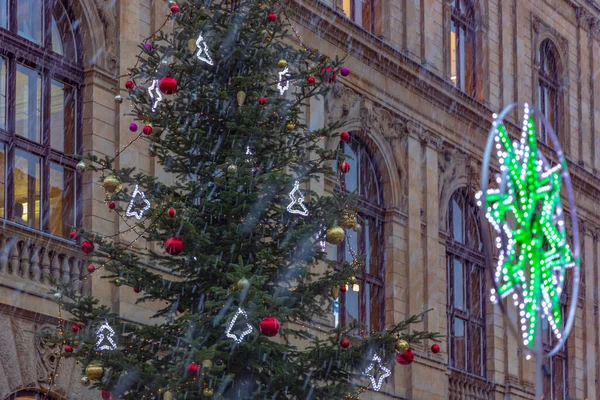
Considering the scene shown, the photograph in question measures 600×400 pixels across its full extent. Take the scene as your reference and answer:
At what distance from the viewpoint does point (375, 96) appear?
30.1 m

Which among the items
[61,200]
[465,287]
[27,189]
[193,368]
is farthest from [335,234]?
[465,287]

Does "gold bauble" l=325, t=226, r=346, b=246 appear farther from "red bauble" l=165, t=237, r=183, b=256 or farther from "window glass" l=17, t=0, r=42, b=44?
"window glass" l=17, t=0, r=42, b=44

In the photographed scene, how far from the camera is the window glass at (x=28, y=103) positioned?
21406 millimetres

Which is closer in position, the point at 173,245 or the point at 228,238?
the point at 173,245

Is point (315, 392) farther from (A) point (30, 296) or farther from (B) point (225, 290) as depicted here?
(A) point (30, 296)

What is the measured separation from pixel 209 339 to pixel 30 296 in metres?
3.99

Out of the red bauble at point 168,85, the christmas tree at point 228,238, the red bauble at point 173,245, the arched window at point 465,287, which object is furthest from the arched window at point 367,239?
the red bauble at point 173,245

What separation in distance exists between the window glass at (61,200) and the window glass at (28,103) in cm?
65

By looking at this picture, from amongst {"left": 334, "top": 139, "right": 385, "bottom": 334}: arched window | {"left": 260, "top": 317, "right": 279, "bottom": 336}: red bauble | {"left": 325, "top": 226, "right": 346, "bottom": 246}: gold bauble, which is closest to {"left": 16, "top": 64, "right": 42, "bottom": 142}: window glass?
{"left": 325, "top": 226, "right": 346, "bottom": 246}: gold bauble

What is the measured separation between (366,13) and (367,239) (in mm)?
4677

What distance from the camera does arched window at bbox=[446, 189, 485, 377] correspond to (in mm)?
32000

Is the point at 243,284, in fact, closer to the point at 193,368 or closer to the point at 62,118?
the point at 193,368

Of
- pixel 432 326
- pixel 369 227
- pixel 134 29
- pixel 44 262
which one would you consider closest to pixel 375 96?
pixel 369 227

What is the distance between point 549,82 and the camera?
3791cm
